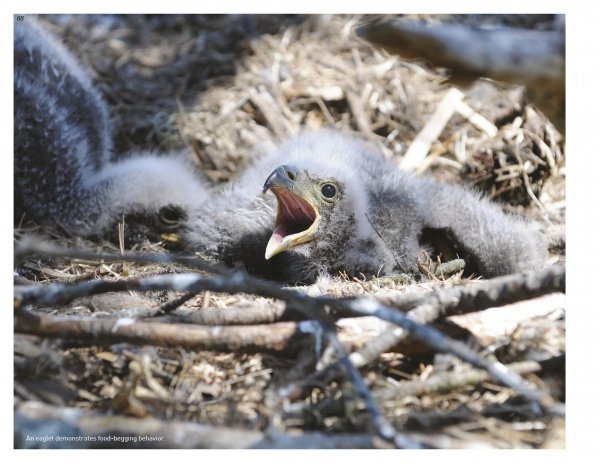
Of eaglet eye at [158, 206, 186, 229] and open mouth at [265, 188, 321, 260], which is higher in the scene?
open mouth at [265, 188, 321, 260]

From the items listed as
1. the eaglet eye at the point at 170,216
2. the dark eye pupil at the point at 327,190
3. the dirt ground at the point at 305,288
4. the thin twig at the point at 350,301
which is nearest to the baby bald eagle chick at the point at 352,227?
the dark eye pupil at the point at 327,190

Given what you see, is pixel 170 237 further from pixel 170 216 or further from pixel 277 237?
pixel 277 237

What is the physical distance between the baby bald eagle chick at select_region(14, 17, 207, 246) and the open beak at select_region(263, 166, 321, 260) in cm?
56

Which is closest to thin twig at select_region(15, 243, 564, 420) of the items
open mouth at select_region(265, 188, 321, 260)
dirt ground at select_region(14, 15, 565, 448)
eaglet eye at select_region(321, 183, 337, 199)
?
dirt ground at select_region(14, 15, 565, 448)

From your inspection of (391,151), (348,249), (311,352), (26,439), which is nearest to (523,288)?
(311,352)

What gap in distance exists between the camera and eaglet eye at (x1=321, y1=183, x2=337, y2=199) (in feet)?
8.52

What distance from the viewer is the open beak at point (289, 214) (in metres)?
2.41

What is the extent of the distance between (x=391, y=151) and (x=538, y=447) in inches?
74.7

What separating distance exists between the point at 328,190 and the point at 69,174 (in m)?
1.25

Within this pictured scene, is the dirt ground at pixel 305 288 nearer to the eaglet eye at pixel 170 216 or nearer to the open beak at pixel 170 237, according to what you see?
the open beak at pixel 170 237

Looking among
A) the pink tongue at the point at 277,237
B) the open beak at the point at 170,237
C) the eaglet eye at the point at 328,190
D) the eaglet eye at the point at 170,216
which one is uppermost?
the eaglet eye at the point at 328,190

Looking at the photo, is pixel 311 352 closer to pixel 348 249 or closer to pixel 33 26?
pixel 348 249

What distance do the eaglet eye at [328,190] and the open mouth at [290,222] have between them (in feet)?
0.22

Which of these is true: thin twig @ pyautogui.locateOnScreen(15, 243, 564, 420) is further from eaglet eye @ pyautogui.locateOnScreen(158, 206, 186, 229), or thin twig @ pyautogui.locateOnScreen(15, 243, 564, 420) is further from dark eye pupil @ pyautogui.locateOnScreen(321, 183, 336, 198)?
eaglet eye @ pyautogui.locateOnScreen(158, 206, 186, 229)
